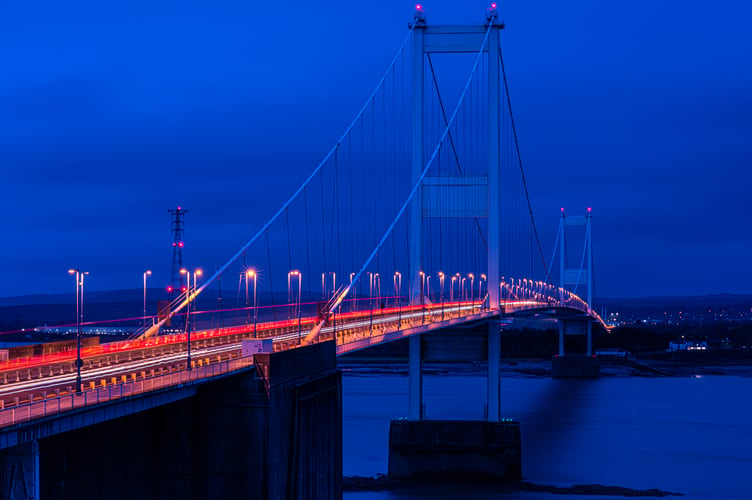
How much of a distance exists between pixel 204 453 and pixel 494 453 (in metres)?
19.1

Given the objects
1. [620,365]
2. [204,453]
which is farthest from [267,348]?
[620,365]

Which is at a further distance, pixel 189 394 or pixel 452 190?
pixel 452 190

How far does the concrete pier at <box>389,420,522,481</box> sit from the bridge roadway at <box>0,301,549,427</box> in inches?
155

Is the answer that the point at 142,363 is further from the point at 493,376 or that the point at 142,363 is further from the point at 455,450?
the point at 493,376

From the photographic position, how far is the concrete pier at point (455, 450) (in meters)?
38.2

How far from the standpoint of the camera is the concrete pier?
38.2 meters

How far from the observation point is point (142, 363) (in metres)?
24.1

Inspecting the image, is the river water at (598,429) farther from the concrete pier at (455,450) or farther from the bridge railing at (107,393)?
the bridge railing at (107,393)

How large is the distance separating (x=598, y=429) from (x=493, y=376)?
1549 cm

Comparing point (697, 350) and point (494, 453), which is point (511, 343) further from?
point (494, 453)

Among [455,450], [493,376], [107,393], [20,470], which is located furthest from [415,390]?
[20,470]

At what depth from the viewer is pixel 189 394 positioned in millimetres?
20594

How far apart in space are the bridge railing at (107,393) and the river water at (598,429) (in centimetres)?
1490

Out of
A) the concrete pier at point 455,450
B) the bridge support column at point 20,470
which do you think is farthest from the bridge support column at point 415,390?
the bridge support column at point 20,470
